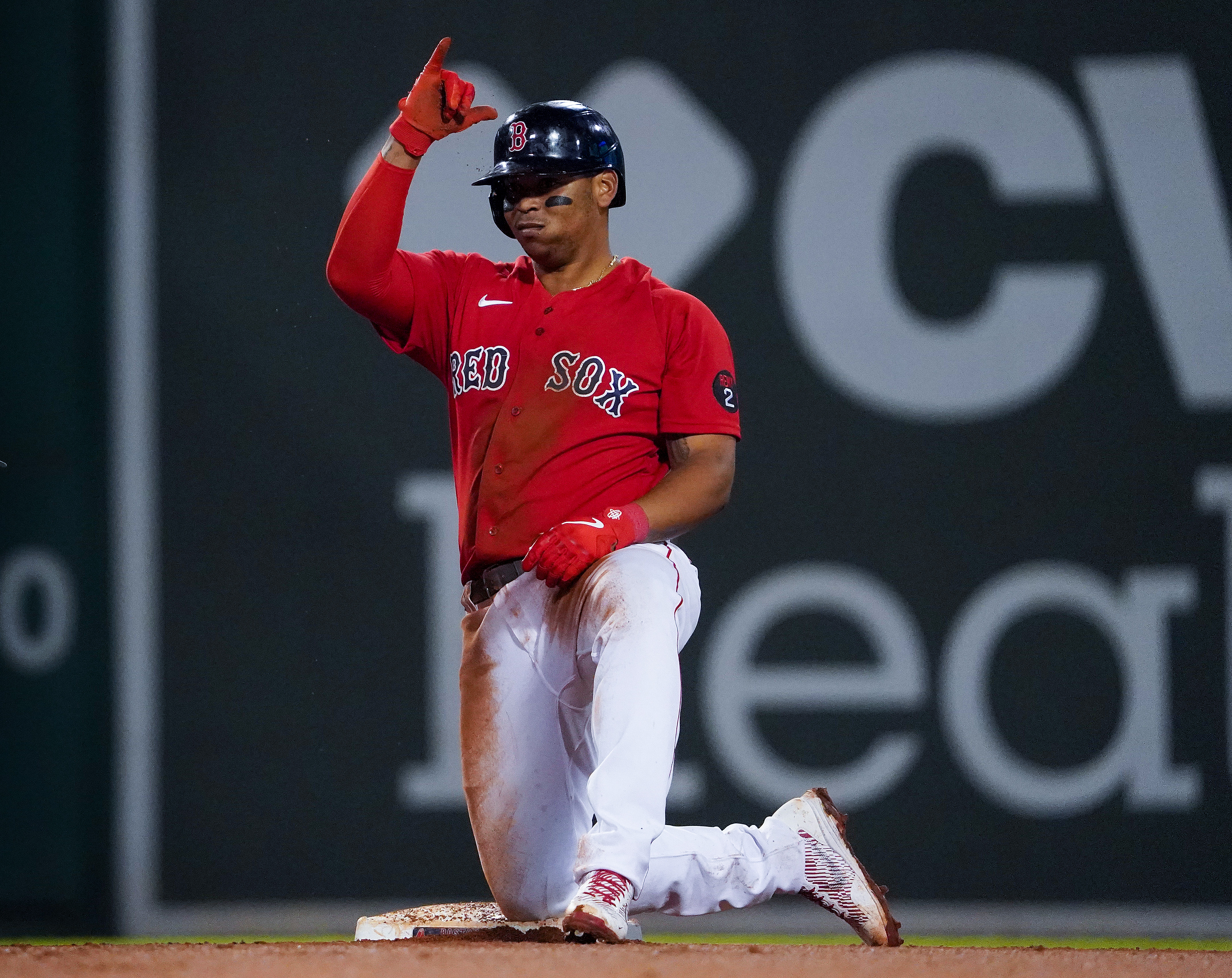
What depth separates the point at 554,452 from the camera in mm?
2900

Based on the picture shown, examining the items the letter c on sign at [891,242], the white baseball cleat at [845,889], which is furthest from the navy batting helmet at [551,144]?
the letter c on sign at [891,242]

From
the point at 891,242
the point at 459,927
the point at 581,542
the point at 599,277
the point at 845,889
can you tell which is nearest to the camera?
the point at 581,542

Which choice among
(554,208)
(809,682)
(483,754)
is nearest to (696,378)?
(554,208)

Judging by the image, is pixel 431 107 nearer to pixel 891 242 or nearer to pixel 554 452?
pixel 554 452

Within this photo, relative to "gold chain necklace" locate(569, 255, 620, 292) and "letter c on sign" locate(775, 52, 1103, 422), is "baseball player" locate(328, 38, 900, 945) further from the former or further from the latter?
"letter c on sign" locate(775, 52, 1103, 422)

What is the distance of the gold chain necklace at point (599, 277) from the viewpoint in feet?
10.0

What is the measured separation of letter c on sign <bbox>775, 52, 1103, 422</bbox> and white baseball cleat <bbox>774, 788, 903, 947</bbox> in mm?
1843

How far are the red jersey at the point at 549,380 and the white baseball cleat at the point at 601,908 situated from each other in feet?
2.50

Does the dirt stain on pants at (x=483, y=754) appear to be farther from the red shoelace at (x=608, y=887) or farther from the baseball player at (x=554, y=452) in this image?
the red shoelace at (x=608, y=887)

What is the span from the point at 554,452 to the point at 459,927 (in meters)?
0.95

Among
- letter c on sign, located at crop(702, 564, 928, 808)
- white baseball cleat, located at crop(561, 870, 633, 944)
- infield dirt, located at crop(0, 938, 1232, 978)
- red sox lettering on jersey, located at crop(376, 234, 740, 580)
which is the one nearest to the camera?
infield dirt, located at crop(0, 938, 1232, 978)

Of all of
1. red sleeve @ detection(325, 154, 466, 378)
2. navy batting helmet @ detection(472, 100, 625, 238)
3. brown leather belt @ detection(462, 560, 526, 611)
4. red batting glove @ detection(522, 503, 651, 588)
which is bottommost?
brown leather belt @ detection(462, 560, 526, 611)

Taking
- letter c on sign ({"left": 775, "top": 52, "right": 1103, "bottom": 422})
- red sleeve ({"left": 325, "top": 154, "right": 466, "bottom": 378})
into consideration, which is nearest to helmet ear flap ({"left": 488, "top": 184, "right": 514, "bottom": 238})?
red sleeve ({"left": 325, "top": 154, "right": 466, "bottom": 378})

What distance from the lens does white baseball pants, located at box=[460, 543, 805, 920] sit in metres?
2.42
